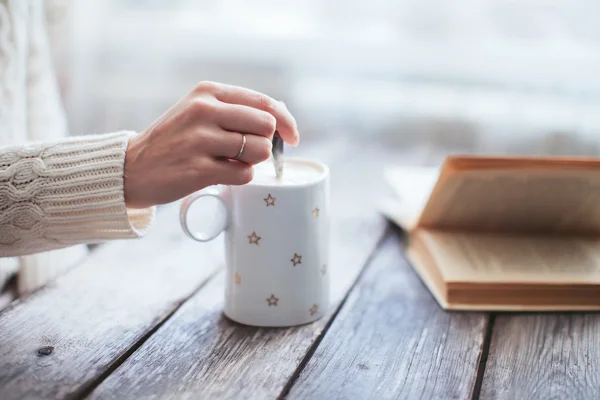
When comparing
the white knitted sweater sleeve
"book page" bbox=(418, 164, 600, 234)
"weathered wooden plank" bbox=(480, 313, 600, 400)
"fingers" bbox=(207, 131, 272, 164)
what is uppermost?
"fingers" bbox=(207, 131, 272, 164)

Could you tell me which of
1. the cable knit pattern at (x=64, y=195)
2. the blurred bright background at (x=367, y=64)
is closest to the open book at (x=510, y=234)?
the cable knit pattern at (x=64, y=195)

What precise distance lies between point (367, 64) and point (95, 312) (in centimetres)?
103

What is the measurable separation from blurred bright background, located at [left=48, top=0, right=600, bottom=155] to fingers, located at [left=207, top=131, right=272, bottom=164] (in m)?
0.97

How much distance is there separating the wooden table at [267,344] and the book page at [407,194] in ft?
0.29

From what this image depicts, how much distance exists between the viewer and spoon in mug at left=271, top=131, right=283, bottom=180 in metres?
0.70

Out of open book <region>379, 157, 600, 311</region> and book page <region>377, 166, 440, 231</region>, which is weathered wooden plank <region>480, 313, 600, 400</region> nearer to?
open book <region>379, 157, 600, 311</region>

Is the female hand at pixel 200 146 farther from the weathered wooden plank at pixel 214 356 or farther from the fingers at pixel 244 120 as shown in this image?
the weathered wooden plank at pixel 214 356

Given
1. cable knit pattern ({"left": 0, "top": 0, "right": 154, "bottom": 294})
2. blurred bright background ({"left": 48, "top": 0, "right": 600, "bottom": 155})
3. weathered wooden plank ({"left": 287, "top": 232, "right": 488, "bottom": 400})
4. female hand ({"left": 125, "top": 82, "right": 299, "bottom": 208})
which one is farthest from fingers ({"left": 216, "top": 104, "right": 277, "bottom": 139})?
blurred bright background ({"left": 48, "top": 0, "right": 600, "bottom": 155})

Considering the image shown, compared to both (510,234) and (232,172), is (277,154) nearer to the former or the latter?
(232,172)

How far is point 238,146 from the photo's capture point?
0.64 meters

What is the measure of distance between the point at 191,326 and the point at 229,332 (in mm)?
42

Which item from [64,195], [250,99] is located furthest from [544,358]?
[64,195]

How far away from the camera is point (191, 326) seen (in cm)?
71

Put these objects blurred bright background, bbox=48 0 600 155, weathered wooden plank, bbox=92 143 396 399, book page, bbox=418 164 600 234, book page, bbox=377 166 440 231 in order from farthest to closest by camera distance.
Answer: blurred bright background, bbox=48 0 600 155 < book page, bbox=377 166 440 231 < book page, bbox=418 164 600 234 < weathered wooden plank, bbox=92 143 396 399
